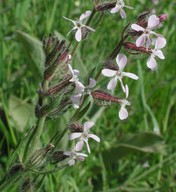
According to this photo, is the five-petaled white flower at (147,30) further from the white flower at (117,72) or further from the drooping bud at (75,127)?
the drooping bud at (75,127)

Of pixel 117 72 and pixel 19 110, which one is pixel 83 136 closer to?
pixel 117 72

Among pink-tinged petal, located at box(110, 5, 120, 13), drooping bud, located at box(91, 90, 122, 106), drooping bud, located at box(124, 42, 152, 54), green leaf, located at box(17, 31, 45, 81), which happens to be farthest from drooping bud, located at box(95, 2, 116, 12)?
green leaf, located at box(17, 31, 45, 81)

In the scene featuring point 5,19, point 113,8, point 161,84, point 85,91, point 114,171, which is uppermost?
point 113,8

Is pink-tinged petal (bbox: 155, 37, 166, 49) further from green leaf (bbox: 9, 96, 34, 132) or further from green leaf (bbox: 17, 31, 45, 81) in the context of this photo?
green leaf (bbox: 9, 96, 34, 132)

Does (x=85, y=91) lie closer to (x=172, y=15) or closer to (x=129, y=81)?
(x=129, y=81)

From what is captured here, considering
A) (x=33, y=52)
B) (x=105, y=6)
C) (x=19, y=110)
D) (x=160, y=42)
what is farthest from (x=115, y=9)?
(x=19, y=110)

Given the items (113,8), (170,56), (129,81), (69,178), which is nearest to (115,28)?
(170,56)
